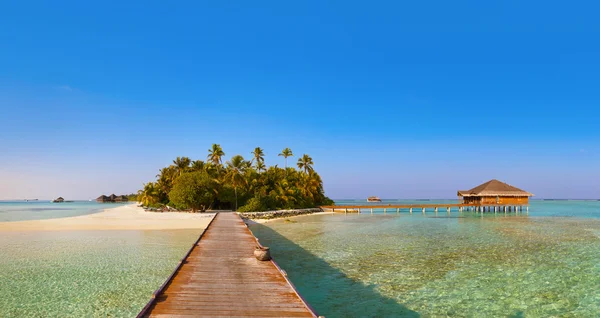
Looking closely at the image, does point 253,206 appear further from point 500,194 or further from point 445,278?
point 500,194

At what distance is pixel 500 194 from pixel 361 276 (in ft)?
191

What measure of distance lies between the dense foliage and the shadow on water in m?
32.4

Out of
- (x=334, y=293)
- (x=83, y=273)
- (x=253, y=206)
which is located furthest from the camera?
(x=253, y=206)

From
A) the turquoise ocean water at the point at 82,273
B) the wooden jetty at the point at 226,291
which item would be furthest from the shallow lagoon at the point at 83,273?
the wooden jetty at the point at 226,291

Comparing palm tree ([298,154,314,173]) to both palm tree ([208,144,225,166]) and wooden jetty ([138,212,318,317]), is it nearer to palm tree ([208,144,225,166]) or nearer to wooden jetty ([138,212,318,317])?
palm tree ([208,144,225,166])

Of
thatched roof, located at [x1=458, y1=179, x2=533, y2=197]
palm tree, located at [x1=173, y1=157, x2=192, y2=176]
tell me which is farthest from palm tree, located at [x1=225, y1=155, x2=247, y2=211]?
thatched roof, located at [x1=458, y1=179, x2=533, y2=197]

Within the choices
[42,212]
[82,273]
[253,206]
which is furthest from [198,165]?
[82,273]

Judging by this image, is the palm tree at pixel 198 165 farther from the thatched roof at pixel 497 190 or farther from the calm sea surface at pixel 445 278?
the thatched roof at pixel 497 190

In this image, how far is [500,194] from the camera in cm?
6178

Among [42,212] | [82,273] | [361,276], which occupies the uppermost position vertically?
[361,276]

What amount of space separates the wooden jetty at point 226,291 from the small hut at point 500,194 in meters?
60.1

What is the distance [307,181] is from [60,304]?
55.4 m

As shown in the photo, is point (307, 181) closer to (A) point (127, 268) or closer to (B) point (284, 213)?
(B) point (284, 213)

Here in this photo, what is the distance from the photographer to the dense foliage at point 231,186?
46.9m
